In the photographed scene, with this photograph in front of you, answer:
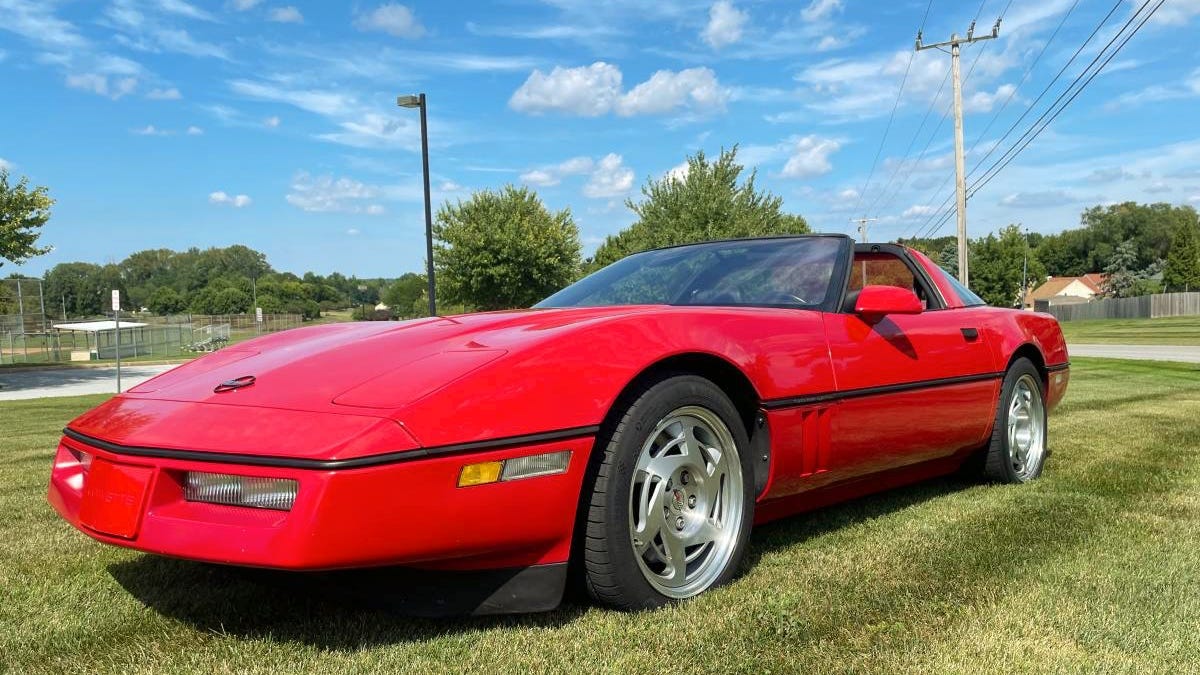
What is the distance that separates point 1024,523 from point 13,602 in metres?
3.54

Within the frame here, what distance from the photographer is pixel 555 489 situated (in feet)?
7.12

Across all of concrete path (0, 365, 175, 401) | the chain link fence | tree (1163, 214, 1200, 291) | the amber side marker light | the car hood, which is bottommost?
concrete path (0, 365, 175, 401)

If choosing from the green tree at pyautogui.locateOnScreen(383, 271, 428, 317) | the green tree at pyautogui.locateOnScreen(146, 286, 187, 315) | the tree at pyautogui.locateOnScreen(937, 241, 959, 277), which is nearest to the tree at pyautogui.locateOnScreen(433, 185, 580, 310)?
the tree at pyautogui.locateOnScreen(937, 241, 959, 277)

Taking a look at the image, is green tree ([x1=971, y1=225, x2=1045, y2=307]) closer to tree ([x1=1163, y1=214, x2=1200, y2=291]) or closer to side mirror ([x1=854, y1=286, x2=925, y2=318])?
tree ([x1=1163, y1=214, x2=1200, y2=291])

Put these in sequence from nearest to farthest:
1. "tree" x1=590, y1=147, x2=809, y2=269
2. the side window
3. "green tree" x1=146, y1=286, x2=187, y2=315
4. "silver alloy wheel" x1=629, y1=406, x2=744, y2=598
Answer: "silver alloy wheel" x1=629, y1=406, x2=744, y2=598 → the side window → "tree" x1=590, y1=147, x2=809, y2=269 → "green tree" x1=146, y1=286, x2=187, y2=315

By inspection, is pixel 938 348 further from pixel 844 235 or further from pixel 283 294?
pixel 283 294

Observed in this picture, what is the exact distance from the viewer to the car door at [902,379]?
3.08m

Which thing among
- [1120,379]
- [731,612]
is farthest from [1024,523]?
[1120,379]

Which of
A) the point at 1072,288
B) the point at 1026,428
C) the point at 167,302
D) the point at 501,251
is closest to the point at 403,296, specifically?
the point at 167,302

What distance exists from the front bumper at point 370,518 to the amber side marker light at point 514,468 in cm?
1

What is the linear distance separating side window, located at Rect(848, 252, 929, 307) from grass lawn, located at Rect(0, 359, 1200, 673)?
1.07 metres

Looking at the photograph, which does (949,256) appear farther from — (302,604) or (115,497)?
(115,497)

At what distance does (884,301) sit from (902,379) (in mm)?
366

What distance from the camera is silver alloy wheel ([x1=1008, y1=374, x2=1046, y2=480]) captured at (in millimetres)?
4262
